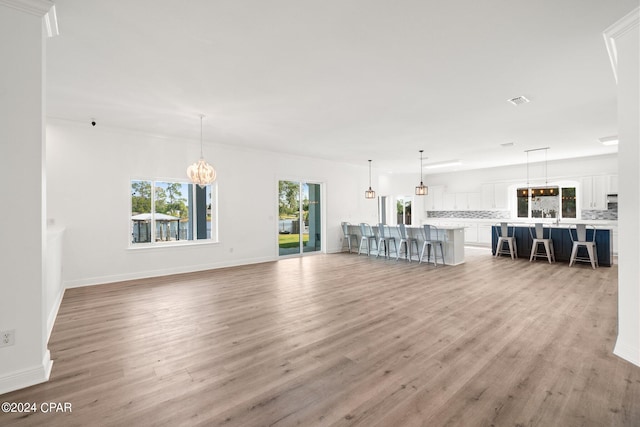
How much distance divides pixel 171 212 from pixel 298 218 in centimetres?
335

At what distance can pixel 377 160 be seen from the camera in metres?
9.05

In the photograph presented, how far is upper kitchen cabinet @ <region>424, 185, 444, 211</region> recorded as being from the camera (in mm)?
12211

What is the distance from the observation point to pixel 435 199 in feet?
40.6

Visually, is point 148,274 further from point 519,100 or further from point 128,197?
point 519,100

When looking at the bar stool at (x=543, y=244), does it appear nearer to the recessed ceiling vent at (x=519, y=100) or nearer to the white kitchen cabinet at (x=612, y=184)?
the white kitchen cabinet at (x=612, y=184)

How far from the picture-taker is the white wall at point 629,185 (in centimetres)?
243

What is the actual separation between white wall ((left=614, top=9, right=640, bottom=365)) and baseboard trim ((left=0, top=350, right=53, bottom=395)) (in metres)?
4.63

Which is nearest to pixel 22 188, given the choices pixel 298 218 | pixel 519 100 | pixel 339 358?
pixel 339 358

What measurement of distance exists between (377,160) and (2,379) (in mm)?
8430

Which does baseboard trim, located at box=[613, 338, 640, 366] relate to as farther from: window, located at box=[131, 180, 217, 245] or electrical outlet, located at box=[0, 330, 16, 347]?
window, located at box=[131, 180, 217, 245]

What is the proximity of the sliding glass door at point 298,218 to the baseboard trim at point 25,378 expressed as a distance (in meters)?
5.90

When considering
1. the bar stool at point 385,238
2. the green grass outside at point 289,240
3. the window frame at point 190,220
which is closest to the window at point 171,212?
the window frame at point 190,220

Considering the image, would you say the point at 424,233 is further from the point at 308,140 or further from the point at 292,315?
the point at 292,315

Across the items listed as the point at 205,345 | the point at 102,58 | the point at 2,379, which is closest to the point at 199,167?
the point at 102,58
